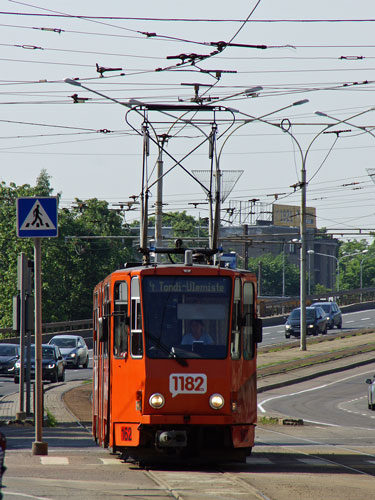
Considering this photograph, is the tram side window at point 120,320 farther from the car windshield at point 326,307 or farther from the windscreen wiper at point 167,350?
the car windshield at point 326,307

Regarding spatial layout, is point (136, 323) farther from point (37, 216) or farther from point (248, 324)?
point (37, 216)

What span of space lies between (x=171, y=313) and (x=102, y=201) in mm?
62740

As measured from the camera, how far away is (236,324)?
44.7ft

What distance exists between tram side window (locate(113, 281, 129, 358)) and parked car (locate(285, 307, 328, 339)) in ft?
158

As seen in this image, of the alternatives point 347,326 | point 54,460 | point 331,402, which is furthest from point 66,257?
point 54,460

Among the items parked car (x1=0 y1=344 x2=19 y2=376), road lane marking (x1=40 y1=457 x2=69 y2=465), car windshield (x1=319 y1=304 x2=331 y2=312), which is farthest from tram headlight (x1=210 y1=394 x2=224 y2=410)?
car windshield (x1=319 y1=304 x2=331 y2=312)

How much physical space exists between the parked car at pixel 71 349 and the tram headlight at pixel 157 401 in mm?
34491

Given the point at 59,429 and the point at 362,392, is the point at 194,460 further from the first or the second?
the point at 362,392

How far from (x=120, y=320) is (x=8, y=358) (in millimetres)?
29703

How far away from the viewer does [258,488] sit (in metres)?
11.4

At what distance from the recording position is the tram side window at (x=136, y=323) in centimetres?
1338

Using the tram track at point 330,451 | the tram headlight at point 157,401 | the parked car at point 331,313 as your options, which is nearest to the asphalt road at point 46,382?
the tram track at point 330,451

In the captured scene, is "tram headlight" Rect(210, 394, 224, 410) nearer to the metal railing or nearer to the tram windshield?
the tram windshield

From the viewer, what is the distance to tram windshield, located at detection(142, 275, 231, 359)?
13297 mm
